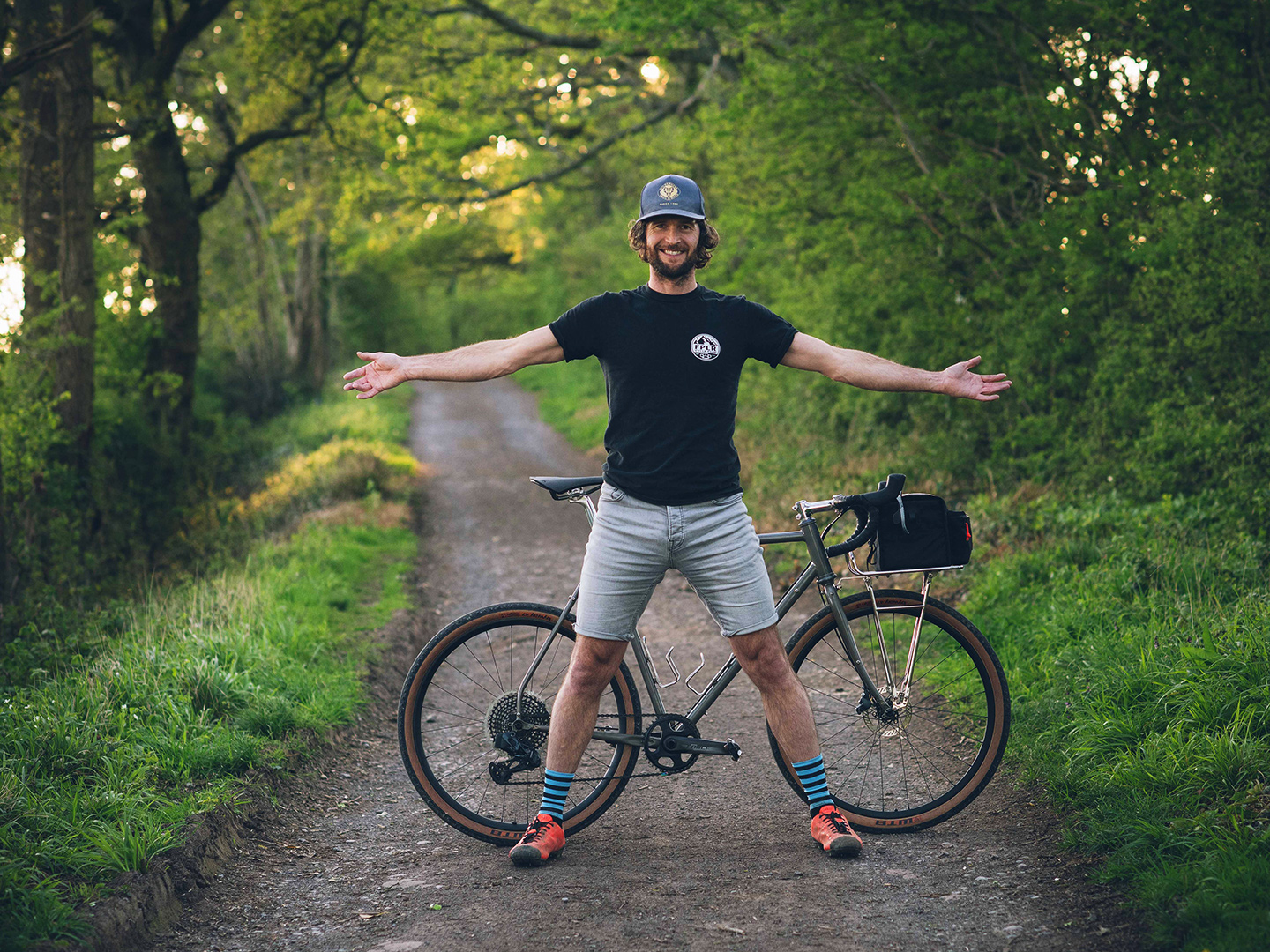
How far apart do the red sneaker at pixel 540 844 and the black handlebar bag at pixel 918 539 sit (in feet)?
5.28

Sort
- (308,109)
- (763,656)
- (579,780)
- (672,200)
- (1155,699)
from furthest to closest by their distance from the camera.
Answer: (308,109) < (1155,699) < (579,780) < (763,656) < (672,200)

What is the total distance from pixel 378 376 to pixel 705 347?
3.89 feet

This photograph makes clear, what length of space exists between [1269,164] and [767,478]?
5.47 m

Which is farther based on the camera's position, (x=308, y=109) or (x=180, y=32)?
(x=308, y=109)

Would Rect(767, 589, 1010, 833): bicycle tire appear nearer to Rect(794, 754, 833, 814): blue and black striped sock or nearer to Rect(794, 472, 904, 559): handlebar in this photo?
Rect(794, 754, 833, 814): blue and black striped sock

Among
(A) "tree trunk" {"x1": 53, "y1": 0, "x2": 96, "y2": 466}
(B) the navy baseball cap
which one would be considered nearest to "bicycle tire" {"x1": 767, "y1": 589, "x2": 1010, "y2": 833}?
(B) the navy baseball cap

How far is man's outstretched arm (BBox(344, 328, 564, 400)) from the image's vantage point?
3738 millimetres

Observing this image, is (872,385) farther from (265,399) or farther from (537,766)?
(265,399)

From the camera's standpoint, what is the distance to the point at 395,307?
4591 cm

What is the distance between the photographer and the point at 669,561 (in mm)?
3840

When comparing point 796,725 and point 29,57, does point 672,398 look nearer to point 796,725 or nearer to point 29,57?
point 796,725

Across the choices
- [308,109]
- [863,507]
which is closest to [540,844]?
[863,507]

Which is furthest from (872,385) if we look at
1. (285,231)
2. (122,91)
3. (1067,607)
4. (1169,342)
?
(285,231)

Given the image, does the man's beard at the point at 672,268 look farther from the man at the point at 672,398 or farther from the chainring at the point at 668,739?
the chainring at the point at 668,739
